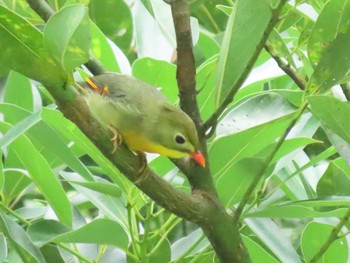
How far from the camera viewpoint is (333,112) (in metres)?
1.00

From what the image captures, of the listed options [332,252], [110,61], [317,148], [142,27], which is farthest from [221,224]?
[317,148]

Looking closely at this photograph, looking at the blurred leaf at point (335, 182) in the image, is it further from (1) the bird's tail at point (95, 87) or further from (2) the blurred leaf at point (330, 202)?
(1) the bird's tail at point (95, 87)

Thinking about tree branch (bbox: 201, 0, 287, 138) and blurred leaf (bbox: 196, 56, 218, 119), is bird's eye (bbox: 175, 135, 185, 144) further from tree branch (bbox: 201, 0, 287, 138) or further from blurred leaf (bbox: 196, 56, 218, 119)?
tree branch (bbox: 201, 0, 287, 138)

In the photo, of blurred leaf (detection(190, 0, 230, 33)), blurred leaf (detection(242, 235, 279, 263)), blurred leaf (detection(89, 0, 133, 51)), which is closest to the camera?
blurred leaf (detection(242, 235, 279, 263))

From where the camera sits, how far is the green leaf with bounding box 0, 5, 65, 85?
2.65 ft

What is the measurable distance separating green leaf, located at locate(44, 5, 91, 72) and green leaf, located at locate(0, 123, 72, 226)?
1.23ft

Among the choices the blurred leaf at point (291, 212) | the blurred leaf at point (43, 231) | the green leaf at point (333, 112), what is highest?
the green leaf at point (333, 112)

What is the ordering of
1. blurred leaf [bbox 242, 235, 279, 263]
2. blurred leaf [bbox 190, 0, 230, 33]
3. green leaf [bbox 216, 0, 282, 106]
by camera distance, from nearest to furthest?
green leaf [bbox 216, 0, 282, 106], blurred leaf [bbox 242, 235, 279, 263], blurred leaf [bbox 190, 0, 230, 33]

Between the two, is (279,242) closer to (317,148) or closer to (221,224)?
(221,224)

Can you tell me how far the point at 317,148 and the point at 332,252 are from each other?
613 millimetres

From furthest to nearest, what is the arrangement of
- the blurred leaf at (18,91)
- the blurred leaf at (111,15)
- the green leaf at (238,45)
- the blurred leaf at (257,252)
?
the blurred leaf at (111,15)
the blurred leaf at (18,91)
the blurred leaf at (257,252)
the green leaf at (238,45)

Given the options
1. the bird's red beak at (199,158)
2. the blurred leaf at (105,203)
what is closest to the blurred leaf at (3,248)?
the blurred leaf at (105,203)

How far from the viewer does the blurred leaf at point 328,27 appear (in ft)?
3.43

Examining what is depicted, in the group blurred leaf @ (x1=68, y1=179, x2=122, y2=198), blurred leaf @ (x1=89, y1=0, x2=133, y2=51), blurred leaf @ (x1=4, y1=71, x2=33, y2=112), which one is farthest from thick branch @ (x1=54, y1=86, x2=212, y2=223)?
blurred leaf @ (x1=89, y1=0, x2=133, y2=51)
